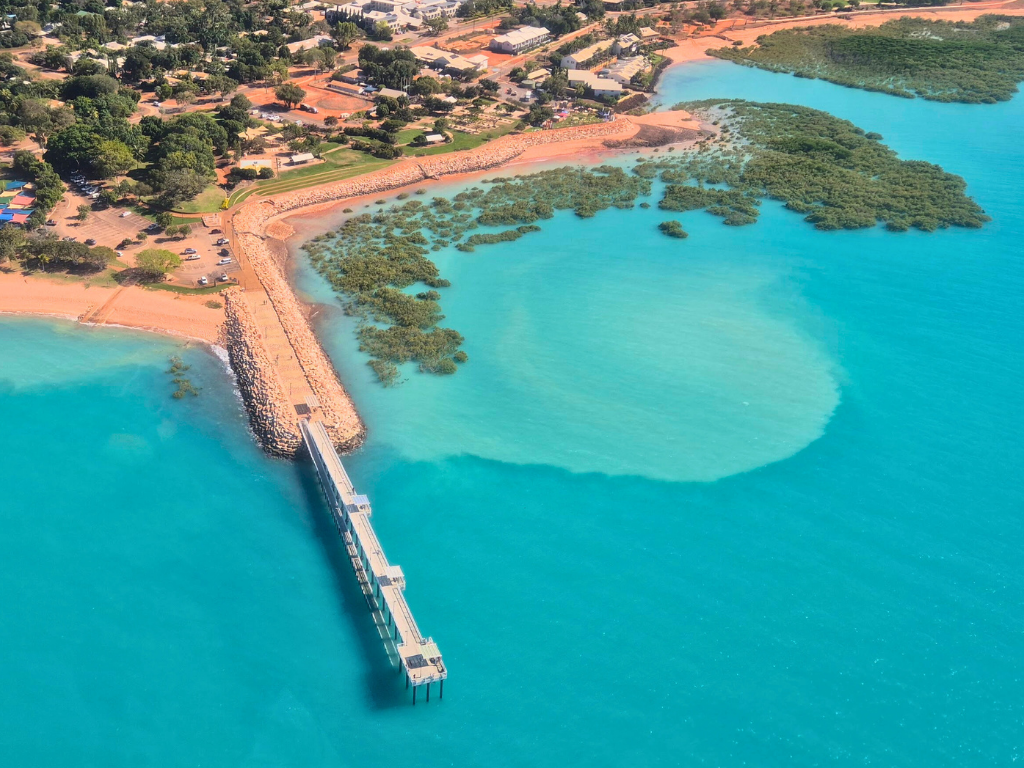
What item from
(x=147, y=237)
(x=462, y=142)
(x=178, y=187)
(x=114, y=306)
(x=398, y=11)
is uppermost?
(x=398, y=11)

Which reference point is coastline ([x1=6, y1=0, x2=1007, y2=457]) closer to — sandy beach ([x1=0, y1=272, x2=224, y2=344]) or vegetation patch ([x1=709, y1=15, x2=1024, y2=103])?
sandy beach ([x1=0, y1=272, x2=224, y2=344])

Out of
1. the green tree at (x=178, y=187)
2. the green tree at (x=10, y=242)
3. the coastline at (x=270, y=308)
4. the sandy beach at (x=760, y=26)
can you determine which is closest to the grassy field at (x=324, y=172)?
the coastline at (x=270, y=308)

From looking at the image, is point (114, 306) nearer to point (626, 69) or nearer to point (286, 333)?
point (286, 333)

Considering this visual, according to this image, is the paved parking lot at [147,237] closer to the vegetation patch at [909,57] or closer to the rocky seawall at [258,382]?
the rocky seawall at [258,382]

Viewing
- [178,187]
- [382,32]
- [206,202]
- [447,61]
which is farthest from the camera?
[382,32]

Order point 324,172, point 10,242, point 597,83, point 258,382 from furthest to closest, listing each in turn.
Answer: point 597,83 < point 324,172 < point 10,242 < point 258,382

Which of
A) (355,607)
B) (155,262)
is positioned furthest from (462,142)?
(355,607)
